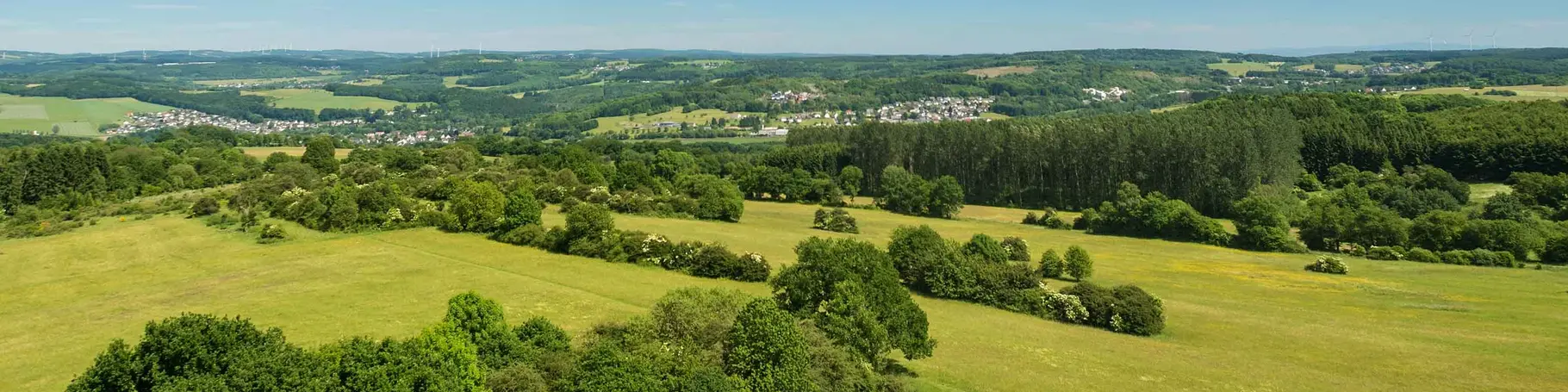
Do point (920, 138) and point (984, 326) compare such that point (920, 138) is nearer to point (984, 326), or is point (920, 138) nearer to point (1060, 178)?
point (1060, 178)

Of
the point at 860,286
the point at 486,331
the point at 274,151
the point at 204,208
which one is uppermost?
the point at 274,151

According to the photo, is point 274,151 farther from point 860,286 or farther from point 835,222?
point 860,286

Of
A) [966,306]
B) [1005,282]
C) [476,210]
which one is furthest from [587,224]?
[1005,282]

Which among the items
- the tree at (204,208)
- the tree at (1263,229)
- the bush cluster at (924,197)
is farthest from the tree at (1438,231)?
the tree at (204,208)

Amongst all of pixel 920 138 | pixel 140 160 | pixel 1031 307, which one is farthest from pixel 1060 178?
pixel 140 160

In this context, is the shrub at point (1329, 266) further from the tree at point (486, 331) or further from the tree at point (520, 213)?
the tree at point (520, 213)

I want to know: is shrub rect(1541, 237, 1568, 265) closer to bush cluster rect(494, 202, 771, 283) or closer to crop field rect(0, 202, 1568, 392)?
crop field rect(0, 202, 1568, 392)
